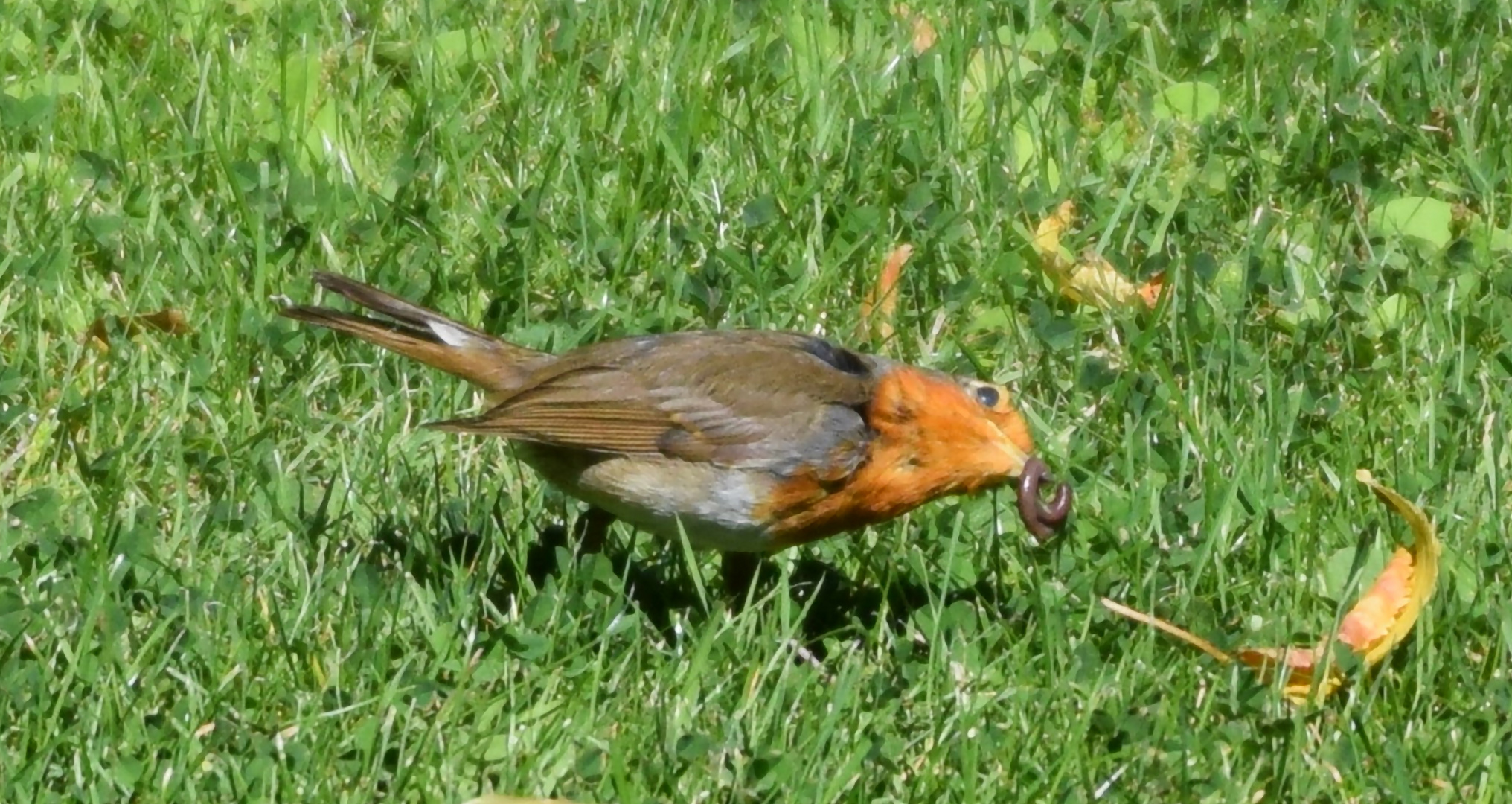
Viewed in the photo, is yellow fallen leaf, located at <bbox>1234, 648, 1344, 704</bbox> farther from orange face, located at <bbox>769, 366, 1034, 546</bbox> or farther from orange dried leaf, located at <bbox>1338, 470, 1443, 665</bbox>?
orange face, located at <bbox>769, 366, 1034, 546</bbox>

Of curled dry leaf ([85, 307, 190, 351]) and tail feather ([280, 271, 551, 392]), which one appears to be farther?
curled dry leaf ([85, 307, 190, 351])

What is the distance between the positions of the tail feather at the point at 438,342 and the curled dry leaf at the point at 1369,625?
1.29 meters

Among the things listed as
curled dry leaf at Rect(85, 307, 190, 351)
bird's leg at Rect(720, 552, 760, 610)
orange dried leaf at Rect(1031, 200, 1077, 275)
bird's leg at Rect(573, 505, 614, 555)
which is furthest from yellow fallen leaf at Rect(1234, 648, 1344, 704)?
curled dry leaf at Rect(85, 307, 190, 351)

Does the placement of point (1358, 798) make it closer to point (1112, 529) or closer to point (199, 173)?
point (1112, 529)

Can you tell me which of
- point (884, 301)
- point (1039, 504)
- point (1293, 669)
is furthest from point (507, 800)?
point (884, 301)

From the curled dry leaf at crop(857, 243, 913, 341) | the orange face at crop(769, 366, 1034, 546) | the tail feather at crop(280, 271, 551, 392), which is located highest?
the tail feather at crop(280, 271, 551, 392)

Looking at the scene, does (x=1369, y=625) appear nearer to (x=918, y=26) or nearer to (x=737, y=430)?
(x=737, y=430)

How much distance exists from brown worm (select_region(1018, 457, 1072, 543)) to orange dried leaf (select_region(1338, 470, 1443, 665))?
22.2 inches

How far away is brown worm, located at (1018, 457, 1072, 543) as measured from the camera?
4.57m

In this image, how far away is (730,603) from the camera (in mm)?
4824

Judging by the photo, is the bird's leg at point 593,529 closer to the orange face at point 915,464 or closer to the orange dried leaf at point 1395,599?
the orange face at point 915,464

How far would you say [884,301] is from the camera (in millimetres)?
5957

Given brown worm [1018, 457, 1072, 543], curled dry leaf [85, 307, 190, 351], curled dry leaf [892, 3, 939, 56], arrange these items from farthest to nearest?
curled dry leaf [892, 3, 939, 56] < curled dry leaf [85, 307, 190, 351] < brown worm [1018, 457, 1072, 543]

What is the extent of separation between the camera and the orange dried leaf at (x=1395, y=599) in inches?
177
